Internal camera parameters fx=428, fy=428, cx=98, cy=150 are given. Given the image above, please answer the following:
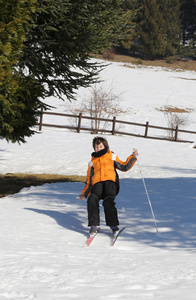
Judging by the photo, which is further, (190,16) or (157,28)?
(190,16)

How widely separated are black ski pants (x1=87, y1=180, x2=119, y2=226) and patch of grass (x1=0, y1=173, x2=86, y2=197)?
15.7 feet

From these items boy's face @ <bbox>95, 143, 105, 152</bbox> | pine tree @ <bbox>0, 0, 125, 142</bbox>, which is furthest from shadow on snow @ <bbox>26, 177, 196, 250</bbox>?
pine tree @ <bbox>0, 0, 125, 142</bbox>

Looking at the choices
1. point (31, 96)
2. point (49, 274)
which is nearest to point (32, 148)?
point (31, 96)

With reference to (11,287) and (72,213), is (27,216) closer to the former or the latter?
(72,213)

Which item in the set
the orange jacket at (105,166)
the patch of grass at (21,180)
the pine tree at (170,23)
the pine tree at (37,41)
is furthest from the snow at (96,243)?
the pine tree at (170,23)

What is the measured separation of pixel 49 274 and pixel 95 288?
25.2 inches

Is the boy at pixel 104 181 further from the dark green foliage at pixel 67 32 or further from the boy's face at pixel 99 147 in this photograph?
the dark green foliage at pixel 67 32

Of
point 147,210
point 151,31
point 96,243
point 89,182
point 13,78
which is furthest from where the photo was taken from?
point 151,31

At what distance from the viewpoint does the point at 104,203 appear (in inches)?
255

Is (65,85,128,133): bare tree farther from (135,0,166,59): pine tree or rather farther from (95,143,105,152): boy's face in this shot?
(135,0,166,59): pine tree

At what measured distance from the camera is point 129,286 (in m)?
4.04

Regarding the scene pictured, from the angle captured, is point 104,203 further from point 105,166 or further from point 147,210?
point 147,210

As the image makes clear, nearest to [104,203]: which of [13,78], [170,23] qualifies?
[13,78]

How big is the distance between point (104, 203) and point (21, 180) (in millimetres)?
6469
